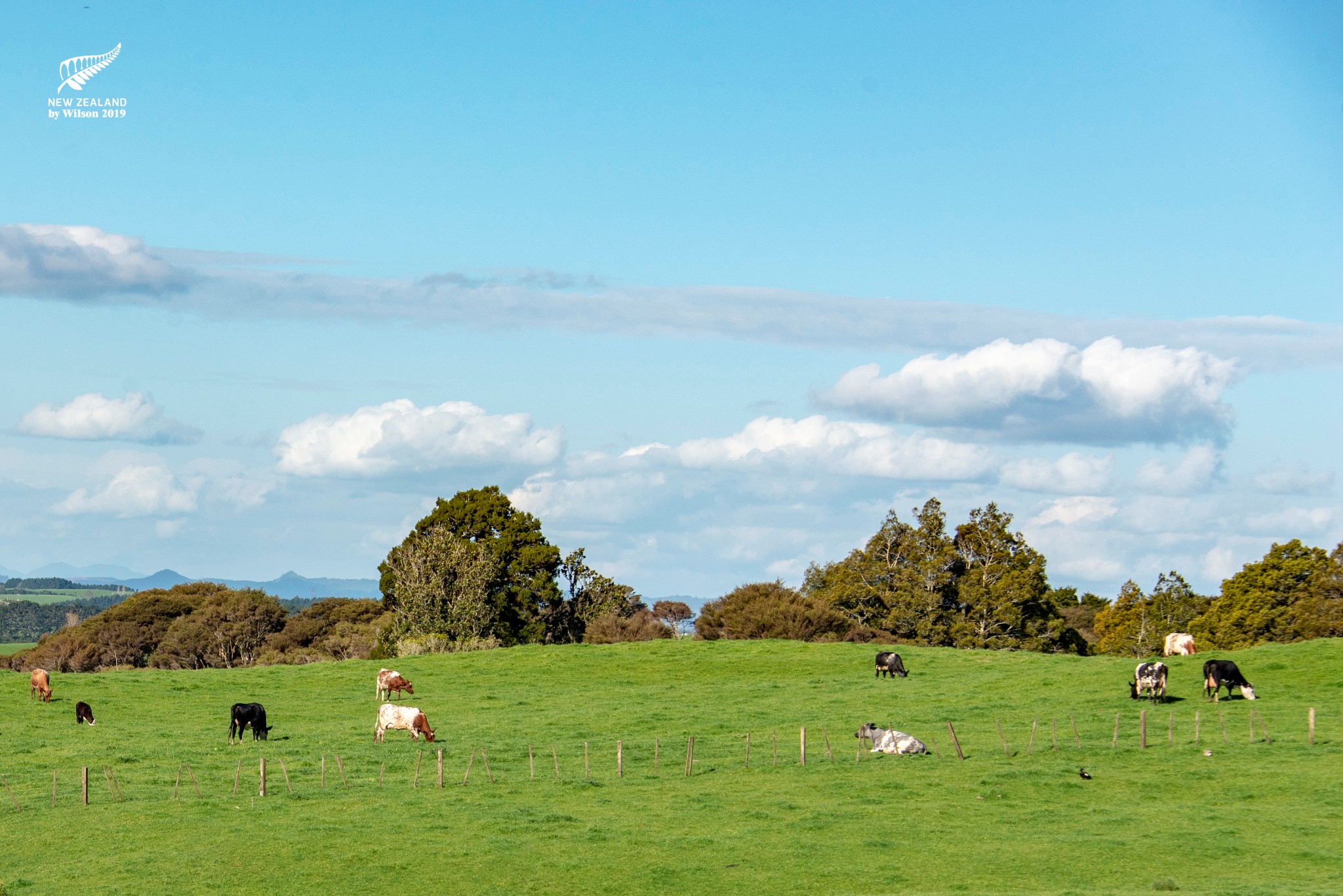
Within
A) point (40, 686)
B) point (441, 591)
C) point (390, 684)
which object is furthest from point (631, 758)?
point (441, 591)

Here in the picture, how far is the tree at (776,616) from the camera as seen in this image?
283 feet

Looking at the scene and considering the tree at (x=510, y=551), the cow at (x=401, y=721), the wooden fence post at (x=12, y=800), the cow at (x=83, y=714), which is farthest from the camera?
the tree at (x=510, y=551)

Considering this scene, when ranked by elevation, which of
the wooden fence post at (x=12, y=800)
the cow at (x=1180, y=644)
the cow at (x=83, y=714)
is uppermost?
the cow at (x=1180, y=644)

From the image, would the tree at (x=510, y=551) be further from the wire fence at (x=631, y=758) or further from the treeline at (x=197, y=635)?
the wire fence at (x=631, y=758)

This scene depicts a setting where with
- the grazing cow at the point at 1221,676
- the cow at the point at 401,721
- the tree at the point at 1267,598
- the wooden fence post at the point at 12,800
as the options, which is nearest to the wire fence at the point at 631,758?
the wooden fence post at the point at 12,800

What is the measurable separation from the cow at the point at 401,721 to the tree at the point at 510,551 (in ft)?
155

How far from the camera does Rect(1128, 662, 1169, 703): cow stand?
44.9 m

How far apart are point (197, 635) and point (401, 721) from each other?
68.3 meters

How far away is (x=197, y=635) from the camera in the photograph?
339ft

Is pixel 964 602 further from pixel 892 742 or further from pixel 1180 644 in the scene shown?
pixel 892 742

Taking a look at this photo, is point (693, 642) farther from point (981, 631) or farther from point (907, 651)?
point (981, 631)

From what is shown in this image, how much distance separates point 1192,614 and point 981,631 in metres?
16.7

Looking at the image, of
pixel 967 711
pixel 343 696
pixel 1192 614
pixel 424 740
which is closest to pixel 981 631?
pixel 1192 614

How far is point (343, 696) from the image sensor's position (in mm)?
55375
